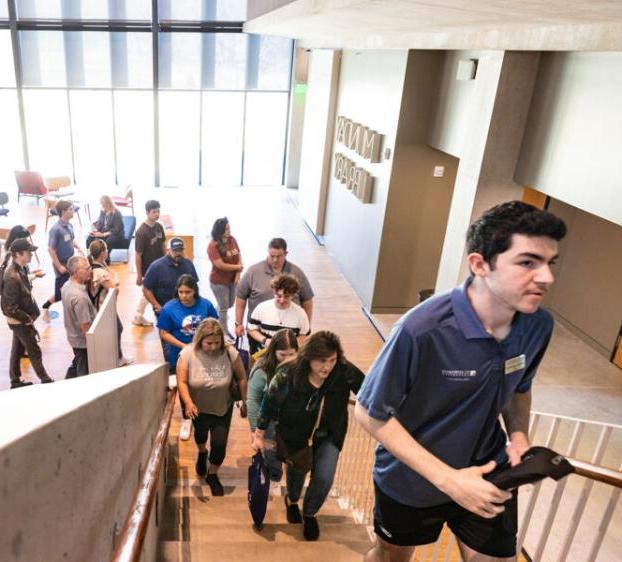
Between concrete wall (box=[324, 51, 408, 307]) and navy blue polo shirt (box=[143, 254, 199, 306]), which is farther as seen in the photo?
concrete wall (box=[324, 51, 408, 307])

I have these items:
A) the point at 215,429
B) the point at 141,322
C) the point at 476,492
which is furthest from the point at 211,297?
the point at 476,492

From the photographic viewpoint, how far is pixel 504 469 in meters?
1.79

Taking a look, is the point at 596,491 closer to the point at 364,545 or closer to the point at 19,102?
the point at 364,545

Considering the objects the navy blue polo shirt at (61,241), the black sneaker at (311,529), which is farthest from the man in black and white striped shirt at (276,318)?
the navy blue polo shirt at (61,241)

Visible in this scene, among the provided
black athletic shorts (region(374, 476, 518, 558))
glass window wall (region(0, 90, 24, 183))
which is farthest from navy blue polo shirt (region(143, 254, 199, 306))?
glass window wall (region(0, 90, 24, 183))

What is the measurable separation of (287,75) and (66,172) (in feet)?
22.1

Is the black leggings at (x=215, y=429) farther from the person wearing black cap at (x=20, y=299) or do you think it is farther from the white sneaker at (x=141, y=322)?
the white sneaker at (x=141, y=322)

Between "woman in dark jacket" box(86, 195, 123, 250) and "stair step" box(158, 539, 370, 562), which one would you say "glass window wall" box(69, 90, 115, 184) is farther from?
"stair step" box(158, 539, 370, 562)

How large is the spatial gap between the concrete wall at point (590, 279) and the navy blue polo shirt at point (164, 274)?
539cm

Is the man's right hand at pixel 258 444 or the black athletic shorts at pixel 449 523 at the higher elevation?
the black athletic shorts at pixel 449 523

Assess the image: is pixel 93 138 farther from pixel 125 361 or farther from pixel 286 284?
pixel 286 284

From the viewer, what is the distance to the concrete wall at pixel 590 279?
24.9 feet

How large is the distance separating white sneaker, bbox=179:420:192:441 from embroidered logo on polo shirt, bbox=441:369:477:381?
389 centimetres

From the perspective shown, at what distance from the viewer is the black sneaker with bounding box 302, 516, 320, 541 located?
11.5 ft
